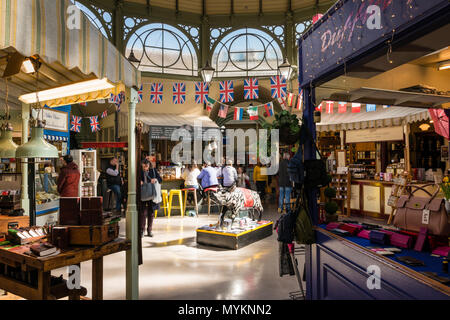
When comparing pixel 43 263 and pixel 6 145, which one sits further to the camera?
pixel 6 145

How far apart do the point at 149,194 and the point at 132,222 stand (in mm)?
3304

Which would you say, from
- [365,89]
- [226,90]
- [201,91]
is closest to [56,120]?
[201,91]

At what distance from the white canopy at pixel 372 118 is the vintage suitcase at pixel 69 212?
7086 mm

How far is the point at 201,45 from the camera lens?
14602 mm

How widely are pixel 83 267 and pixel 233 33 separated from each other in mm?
12510

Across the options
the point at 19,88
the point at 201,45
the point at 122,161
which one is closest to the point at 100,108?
the point at 122,161

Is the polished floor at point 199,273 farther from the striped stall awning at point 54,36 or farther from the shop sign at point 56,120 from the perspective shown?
the shop sign at point 56,120

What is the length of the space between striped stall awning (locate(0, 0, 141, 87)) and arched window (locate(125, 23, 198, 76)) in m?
11.2

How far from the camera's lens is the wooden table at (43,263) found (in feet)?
8.93

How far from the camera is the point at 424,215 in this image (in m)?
2.71

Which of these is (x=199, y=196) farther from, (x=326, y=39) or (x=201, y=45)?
(x=326, y=39)

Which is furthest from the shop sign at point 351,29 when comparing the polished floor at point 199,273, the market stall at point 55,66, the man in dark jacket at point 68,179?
the man in dark jacket at point 68,179

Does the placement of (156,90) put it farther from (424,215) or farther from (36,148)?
(424,215)
